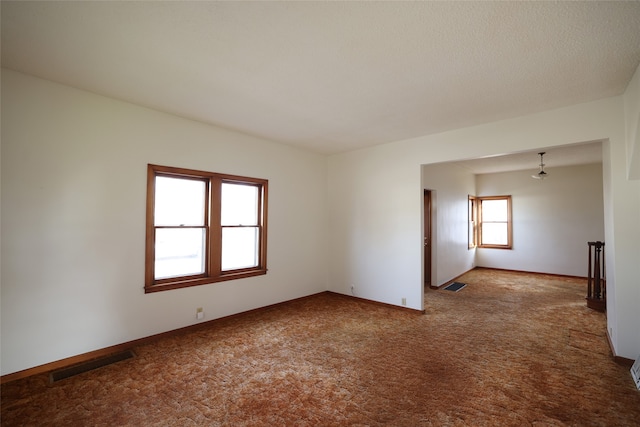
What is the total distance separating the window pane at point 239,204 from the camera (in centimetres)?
428

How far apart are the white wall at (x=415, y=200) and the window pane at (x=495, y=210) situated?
499 centimetres

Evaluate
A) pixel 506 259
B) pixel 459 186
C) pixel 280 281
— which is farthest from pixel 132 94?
pixel 506 259

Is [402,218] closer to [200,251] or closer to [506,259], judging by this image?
[200,251]

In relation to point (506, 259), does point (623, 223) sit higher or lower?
higher

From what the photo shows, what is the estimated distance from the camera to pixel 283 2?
1.74m

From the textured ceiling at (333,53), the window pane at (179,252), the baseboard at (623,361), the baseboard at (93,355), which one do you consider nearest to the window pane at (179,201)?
the window pane at (179,252)

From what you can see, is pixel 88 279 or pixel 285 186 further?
pixel 285 186

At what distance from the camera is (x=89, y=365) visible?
2857 mm

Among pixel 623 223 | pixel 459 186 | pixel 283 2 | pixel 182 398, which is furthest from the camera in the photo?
pixel 459 186

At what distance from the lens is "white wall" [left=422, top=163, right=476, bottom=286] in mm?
6145

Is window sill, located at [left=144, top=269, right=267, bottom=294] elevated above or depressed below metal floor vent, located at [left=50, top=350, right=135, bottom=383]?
above

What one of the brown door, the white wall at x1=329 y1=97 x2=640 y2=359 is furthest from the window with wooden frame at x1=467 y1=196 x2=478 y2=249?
the white wall at x1=329 y1=97 x2=640 y2=359

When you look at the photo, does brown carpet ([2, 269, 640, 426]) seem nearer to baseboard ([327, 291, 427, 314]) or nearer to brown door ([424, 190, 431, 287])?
baseboard ([327, 291, 427, 314])

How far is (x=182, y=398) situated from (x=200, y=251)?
6.53ft
